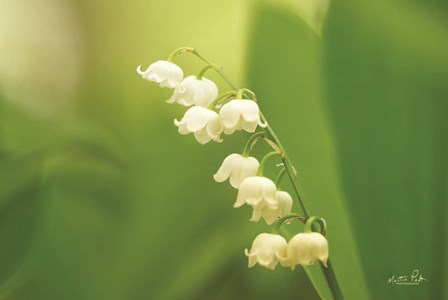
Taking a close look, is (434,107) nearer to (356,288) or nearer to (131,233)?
(356,288)

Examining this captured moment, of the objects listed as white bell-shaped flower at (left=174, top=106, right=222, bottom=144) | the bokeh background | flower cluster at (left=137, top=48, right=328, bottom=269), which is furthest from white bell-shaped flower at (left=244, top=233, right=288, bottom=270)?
the bokeh background

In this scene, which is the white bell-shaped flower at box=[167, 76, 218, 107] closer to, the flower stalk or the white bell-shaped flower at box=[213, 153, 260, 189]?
the flower stalk

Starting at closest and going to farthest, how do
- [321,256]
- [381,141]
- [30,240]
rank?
[321,256] → [30,240] → [381,141]

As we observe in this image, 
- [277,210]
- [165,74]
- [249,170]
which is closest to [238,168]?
[249,170]

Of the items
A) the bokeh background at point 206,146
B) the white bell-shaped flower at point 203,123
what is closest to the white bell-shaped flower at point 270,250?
the white bell-shaped flower at point 203,123

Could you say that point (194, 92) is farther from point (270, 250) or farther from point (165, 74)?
point (270, 250)

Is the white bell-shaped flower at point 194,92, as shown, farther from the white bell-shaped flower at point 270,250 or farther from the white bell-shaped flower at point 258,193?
the white bell-shaped flower at point 270,250

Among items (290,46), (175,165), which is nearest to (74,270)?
(175,165)
